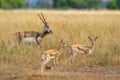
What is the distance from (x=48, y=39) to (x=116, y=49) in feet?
7.74

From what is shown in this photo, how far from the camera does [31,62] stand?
12102mm

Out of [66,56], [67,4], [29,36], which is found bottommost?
[66,56]

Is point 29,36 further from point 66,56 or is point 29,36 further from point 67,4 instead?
point 67,4

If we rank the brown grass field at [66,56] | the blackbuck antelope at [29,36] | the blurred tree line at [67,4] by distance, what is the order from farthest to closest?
the blurred tree line at [67,4] < the blackbuck antelope at [29,36] < the brown grass field at [66,56]

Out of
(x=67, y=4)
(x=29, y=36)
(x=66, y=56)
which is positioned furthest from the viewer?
(x=67, y=4)

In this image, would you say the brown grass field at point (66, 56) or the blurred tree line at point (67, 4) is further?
the blurred tree line at point (67, 4)

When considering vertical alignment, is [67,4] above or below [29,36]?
above

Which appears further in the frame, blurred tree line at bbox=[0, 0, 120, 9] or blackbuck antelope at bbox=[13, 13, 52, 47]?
blurred tree line at bbox=[0, 0, 120, 9]

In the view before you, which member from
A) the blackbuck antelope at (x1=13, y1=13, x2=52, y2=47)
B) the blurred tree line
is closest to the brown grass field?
the blackbuck antelope at (x1=13, y1=13, x2=52, y2=47)

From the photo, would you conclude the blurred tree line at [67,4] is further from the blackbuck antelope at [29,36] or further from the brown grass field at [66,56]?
the blackbuck antelope at [29,36]

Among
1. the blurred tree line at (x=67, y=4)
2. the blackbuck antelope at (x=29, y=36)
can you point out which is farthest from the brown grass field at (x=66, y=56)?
the blurred tree line at (x=67, y=4)

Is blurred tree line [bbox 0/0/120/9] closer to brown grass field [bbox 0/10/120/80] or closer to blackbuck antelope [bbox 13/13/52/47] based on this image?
brown grass field [bbox 0/10/120/80]

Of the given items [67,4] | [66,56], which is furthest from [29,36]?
[67,4]

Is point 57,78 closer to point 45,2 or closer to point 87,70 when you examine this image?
point 87,70
